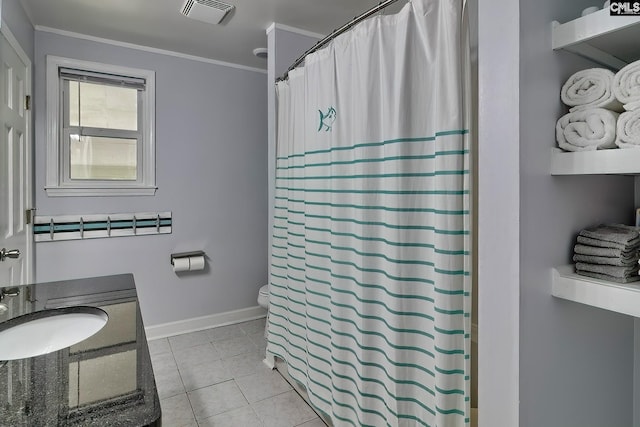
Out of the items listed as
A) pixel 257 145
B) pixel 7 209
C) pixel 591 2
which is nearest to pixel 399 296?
pixel 591 2

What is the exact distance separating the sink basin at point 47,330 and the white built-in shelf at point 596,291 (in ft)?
4.77

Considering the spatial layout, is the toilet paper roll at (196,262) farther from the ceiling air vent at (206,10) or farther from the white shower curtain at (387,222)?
the ceiling air vent at (206,10)

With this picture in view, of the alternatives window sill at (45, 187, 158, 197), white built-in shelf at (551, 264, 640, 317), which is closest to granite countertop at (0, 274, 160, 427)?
white built-in shelf at (551, 264, 640, 317)

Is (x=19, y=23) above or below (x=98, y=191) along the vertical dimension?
above

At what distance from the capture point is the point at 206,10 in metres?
2.19

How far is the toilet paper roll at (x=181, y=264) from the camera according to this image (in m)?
2.89

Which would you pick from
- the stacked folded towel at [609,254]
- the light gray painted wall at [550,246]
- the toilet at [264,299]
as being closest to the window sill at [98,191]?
the toilet at [264,299]

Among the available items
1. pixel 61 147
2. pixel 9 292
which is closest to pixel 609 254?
pixel 9 292

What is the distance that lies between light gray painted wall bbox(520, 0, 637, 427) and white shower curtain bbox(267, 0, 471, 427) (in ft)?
0.72

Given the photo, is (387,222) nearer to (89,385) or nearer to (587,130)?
(587,130)

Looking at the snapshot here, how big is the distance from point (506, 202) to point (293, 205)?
1319mm

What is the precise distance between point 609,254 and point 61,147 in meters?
3.25

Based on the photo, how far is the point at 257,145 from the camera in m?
3.32

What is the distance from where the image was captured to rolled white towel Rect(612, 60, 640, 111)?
34.4 inches
